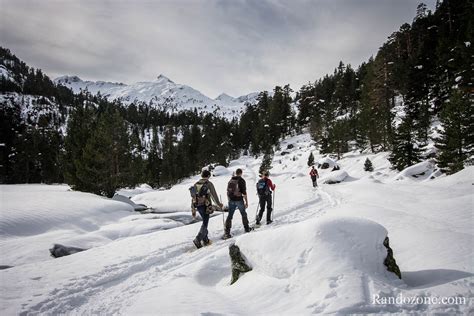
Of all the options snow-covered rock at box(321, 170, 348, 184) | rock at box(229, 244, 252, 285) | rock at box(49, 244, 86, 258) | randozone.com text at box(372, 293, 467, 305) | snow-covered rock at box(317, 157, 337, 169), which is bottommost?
rock at box(49, 244, 86, 258)

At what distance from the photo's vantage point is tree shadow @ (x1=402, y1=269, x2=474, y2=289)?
385 cm

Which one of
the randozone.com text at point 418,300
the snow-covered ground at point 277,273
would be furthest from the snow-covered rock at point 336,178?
the randozone.com text at point 418,300

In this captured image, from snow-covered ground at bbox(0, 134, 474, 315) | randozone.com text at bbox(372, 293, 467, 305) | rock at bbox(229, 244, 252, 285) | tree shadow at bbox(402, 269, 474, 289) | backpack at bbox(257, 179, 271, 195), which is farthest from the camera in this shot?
backpack at bbox(257, 179, 271, 195)

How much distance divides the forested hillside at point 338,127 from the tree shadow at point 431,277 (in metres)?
18.4

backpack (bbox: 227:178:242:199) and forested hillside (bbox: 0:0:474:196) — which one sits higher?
forested hillside (bbox: 0:0:474:196)

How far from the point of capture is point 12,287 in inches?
201

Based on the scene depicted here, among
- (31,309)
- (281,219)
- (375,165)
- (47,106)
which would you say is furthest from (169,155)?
(47,106)

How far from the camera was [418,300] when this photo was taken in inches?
131

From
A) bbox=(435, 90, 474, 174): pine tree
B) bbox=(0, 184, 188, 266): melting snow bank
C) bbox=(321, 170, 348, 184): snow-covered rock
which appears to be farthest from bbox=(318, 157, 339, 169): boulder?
bbox=(0, 184, 188, 266): melting snow bank

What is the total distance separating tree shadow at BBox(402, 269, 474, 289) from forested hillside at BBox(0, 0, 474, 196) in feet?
60.3

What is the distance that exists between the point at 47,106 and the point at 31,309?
537 ft

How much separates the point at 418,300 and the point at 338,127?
42305 mm

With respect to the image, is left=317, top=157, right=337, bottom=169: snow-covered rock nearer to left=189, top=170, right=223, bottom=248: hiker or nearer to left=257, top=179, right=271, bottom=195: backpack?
left=257, top=179, right=271, bottom=195: backpack

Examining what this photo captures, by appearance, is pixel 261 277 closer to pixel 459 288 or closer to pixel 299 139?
pixel 459 288
